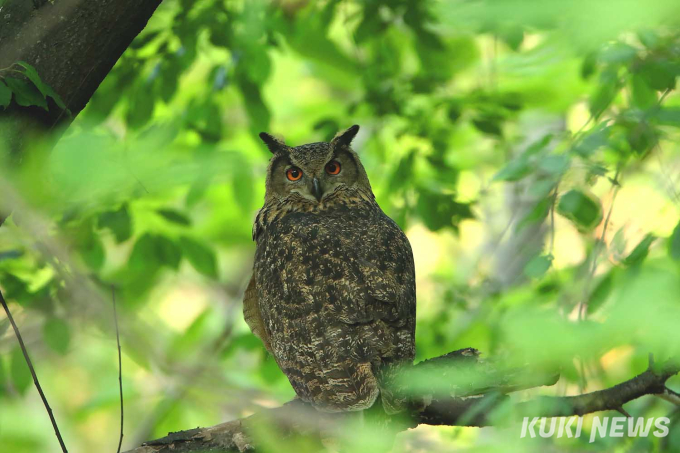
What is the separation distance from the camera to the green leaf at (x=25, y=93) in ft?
7.59

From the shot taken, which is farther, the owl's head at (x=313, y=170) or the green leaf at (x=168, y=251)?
the green leaf at (x=168, y=251)

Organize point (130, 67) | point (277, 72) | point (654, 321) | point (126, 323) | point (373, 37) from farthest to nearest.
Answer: point (277, 72) → point (373, 37) → point (130, 67) → point (126, 323) → point (654, 321)

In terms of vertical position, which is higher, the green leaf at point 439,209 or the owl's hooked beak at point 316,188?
the owl's hooked beak at point 316,188

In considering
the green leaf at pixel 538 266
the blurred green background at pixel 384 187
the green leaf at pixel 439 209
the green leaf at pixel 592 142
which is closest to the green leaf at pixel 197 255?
the blurred green background at pixel 384 187

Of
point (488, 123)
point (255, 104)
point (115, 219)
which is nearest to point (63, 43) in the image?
point (115, 219)

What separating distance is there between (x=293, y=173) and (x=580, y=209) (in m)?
1.64

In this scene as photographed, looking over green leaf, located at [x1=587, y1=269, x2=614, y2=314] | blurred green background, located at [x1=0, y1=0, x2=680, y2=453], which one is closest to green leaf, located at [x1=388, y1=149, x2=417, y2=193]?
blurred green background, located at [x1=0, y1=0, x2=680, y2=453]

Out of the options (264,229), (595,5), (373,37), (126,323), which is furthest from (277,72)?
(595,5)

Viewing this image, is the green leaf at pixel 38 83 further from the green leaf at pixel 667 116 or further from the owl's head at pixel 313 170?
the green leaf at pixel 667 116

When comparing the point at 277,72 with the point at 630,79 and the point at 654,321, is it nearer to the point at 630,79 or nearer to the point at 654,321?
the point at 630,79

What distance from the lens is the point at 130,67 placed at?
405 centimetres

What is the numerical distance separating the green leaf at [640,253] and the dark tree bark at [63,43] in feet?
6.40

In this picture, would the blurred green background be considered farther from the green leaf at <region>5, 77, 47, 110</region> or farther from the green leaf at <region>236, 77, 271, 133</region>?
the green leaf at <region>5, 77, 47, 110</region>

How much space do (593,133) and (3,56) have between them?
2135 mm
